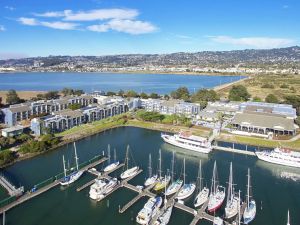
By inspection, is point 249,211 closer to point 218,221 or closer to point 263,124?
point 218,221

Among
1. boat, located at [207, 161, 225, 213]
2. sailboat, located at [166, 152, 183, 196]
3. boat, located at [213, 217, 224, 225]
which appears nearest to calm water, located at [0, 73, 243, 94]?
sailboat, located at [166, 152, 183, 196]

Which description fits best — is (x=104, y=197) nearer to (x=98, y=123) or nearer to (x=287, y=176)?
(x=287, y=176)

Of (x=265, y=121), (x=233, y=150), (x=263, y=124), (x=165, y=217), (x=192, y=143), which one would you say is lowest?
(x=233, y=150)

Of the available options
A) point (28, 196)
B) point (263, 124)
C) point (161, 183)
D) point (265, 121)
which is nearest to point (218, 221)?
point (161, 183)

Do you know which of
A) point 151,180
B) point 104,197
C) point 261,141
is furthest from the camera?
point 261,141

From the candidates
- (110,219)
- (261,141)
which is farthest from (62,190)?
(261,141)
